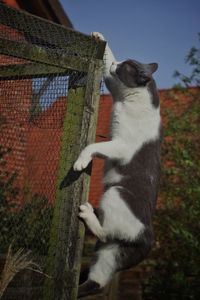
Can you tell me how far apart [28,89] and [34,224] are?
3.14 feet

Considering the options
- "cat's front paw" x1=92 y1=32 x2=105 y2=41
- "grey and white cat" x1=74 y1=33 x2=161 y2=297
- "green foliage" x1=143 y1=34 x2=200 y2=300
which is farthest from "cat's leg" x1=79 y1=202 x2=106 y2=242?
"green foliage" x1=143 y1=34 x2=200 y2=300

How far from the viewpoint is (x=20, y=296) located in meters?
3.73

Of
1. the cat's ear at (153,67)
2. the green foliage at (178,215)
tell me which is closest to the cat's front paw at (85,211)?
the cat's ear at (153,67)

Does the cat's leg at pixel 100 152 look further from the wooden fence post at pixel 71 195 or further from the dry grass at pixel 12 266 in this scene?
the dry grass at pixel 12 266

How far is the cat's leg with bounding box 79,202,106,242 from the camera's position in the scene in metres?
3.57

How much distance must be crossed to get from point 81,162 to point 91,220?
1.42 ft

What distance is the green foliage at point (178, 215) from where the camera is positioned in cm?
731

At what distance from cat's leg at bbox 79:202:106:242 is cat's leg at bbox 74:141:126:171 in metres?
0.28

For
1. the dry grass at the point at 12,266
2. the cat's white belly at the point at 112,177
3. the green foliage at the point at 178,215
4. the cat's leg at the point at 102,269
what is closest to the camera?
the dry grass at the point at 12,266

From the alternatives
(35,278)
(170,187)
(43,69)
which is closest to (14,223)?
(35,278)

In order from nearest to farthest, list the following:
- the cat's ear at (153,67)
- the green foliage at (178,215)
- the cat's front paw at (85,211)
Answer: the cat's front paw at (85,211) < the cat's ear at (153,67) < the green foliage at (178,215)

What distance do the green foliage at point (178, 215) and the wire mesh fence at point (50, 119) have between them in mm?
3526

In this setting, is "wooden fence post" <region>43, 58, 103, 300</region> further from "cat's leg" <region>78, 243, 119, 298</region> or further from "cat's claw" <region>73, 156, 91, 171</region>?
"cat's leg" <region>78, 243, 119, 298</region>

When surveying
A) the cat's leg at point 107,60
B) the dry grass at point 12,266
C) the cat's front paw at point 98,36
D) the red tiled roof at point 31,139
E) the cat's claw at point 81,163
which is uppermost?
the cat's leg at point 107,60
